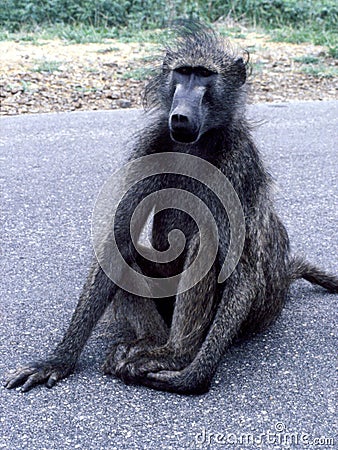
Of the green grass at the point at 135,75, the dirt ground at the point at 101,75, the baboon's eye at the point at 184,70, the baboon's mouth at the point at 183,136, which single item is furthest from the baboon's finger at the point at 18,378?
the green grass at the point at 135,75

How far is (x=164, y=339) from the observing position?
10.7 ft

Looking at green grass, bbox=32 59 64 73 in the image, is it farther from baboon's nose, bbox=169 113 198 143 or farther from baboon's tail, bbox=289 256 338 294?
baboon's nose, bbox=169 113 198 143

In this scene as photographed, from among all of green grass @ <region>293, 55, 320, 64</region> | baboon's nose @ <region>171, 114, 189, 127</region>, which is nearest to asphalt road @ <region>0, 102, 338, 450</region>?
baboon's nose @ <region>171, 114, 189, 127</region>

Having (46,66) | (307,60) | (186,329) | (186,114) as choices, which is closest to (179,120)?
(186,114)

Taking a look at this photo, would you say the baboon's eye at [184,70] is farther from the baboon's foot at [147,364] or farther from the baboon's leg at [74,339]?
the baboon's foot at [147,364]

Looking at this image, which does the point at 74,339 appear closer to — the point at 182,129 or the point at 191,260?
the point at 191,260

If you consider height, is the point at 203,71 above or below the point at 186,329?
above

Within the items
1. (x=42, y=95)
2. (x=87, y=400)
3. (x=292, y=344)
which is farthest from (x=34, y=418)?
(x=42, y=95)

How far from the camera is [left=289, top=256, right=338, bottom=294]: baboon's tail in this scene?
3875 millimetres
